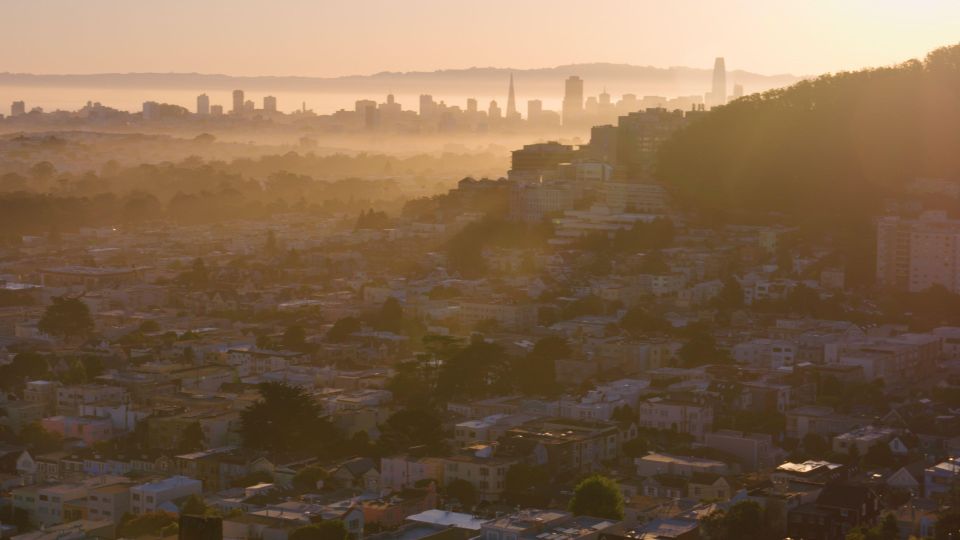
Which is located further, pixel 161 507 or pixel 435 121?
pixel 435 121

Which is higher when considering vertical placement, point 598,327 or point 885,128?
point 885,128

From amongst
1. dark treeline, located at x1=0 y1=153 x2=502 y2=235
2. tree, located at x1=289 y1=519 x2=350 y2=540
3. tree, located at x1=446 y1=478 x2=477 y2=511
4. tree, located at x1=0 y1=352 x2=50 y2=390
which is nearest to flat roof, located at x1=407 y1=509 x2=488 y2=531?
tree, located at x1=289 y1=519 x2=350 y2=540

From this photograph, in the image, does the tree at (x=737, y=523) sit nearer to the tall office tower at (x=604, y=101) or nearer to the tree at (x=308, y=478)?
the tree at (x=308, y=478)

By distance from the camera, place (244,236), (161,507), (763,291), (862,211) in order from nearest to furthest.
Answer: (161,507)
(763,291)
(862,211)
(244,236)

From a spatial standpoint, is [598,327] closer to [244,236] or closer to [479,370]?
[479,370]

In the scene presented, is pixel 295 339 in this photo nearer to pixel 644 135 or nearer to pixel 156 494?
pixel 156 494

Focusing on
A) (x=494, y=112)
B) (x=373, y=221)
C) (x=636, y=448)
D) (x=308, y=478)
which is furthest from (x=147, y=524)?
(x=494, y=112)

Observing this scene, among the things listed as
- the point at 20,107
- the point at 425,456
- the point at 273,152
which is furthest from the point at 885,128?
the point at 20,107

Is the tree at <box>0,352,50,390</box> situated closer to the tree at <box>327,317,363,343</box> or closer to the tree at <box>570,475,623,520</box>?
the tree at <box>327,317,363,343</box>
